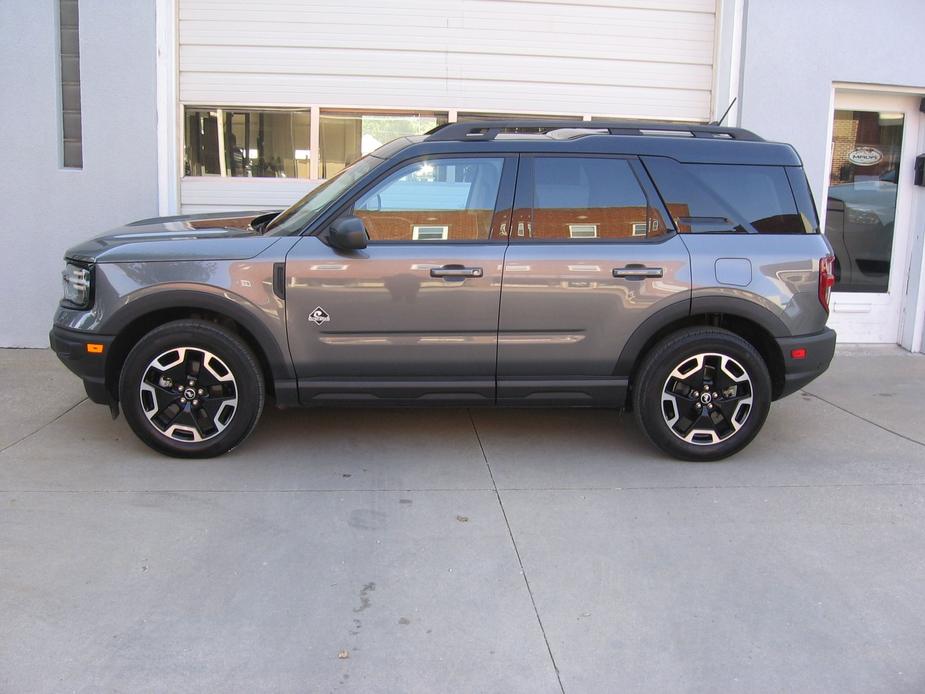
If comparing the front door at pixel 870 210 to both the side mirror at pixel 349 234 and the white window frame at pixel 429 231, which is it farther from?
the side mirror at pixel 349 234

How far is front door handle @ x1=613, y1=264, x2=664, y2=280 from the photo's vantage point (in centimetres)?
491

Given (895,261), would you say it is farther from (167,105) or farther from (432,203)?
(167,105)

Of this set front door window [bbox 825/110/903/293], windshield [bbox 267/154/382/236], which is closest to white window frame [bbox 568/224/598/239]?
windshield [bbox 267/154/382/236]

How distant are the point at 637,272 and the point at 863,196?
4711 mm

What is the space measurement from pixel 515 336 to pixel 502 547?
1390 mm

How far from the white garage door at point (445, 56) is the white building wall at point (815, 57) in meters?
0.54

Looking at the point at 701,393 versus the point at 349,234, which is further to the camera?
the point at 701,393

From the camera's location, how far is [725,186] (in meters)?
5.08

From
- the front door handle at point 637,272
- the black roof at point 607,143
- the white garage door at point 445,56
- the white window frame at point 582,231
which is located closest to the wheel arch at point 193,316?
the black roof at point 607,143

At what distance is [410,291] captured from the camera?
4.82 m

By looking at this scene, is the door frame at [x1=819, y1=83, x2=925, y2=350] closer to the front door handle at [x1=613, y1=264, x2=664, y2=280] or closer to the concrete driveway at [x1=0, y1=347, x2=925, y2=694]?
the concrete driveway at [x1=0, y1=347, x2=925, y2=694]

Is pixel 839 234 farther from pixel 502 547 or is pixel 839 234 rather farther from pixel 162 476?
pixel 162 476

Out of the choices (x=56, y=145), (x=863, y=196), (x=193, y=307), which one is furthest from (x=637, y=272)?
(x=56, y=145)

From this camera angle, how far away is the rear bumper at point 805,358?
5.08m
